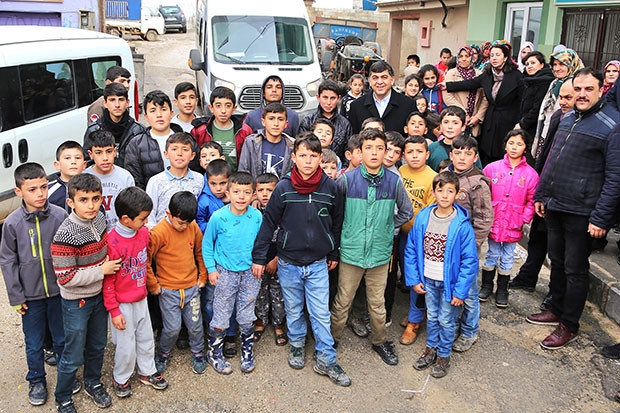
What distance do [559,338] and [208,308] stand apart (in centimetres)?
262

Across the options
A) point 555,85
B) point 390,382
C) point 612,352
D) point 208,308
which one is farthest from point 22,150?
point 612,352

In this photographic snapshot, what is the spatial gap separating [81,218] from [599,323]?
159 inches

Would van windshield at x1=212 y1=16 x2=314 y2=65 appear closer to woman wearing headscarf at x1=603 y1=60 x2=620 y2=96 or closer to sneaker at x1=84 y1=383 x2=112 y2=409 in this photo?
woman wearing headscarf at x1=603 y1=60 x2=620 y2=96

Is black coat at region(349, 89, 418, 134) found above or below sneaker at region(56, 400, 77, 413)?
above

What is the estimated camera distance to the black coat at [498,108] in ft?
19.4

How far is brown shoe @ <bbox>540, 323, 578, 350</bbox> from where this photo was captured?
409cm

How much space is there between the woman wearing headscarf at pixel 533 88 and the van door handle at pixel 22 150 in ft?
16.2

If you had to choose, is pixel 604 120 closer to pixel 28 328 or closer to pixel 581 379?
pixel 581 379

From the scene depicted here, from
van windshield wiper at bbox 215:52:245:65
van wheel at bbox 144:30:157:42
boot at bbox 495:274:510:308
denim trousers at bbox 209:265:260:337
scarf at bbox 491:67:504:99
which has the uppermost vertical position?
van wheel at bbox 144:30:157:42

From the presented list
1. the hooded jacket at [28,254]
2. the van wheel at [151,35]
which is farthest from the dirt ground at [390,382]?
the van wheel at [151,35]

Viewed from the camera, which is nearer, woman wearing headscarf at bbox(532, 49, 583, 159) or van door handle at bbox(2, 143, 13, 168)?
van door handle at bbox(2, 143, 13, 168)

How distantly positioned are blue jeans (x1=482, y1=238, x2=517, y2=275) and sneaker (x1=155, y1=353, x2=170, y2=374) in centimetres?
276

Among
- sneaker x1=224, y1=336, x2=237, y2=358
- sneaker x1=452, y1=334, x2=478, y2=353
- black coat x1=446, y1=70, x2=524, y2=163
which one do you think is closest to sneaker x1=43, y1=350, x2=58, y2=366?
sneaker x1=224, y1=336, x2=237, y2=358

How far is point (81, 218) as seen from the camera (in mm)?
3072
